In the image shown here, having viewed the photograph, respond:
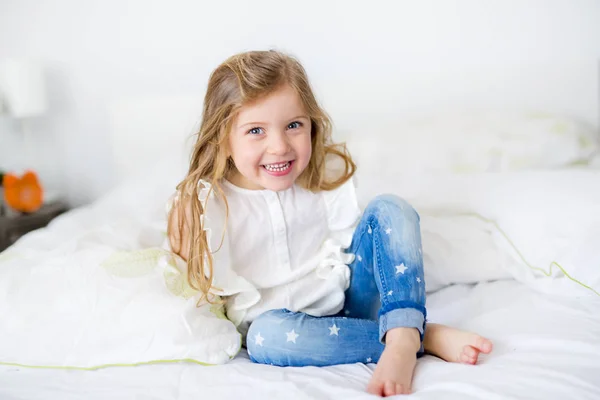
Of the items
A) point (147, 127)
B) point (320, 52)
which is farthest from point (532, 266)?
point (147, 127)

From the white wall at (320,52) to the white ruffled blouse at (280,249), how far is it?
30.9 inches

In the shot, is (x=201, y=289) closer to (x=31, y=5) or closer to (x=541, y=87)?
(x=541, y=87)

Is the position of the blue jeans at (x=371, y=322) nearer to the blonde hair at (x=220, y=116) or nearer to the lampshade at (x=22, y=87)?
the blonde hair at (x=220, y=116)

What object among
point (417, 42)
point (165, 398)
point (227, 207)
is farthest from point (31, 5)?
point (165, 398)

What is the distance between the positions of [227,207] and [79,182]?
58.5 inches

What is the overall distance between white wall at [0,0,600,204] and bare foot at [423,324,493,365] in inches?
40.6

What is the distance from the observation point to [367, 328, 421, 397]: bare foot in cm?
87

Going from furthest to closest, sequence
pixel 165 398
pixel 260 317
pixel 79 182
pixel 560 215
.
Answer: pixel 79 182
pixel 560 215
pixel 260 317
pixel 165 398

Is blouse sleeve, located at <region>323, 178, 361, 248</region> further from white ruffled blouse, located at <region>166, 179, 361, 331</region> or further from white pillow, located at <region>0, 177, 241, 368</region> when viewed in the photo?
white pillow, located at <region>0, 177, 241, 368</region>

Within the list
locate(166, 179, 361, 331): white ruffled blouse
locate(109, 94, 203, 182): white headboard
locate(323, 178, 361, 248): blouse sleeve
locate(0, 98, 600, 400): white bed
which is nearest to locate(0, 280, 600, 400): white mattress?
locate(0, 98, 600, 400): white bed

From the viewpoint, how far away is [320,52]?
1976mm

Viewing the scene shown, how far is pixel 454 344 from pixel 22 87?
1778 mm

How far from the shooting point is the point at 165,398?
2.84ft

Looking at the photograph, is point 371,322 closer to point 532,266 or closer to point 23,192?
point 532,266
